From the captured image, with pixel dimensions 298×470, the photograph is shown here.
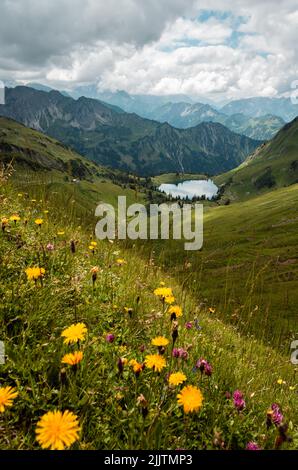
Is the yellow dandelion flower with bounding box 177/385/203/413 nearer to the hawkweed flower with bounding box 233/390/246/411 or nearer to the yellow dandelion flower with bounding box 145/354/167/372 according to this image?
the yellow dandelion flower with bounding box 145/354/167/372

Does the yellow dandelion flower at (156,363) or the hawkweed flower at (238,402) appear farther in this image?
the hawkweed flower at (238,402)

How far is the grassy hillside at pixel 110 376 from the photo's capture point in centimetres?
349

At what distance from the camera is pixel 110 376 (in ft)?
13.3

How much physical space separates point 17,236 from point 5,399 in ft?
14.6

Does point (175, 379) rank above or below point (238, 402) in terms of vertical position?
above

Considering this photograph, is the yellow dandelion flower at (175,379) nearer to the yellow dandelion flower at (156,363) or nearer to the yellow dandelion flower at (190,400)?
the yellow dandelion flower at (156,363)

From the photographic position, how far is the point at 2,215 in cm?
771

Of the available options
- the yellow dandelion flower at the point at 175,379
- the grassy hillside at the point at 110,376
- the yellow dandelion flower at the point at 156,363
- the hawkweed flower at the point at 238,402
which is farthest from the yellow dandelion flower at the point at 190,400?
the hawkweed flower at the point at 238,402

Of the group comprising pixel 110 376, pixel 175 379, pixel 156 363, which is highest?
pixel 156 363

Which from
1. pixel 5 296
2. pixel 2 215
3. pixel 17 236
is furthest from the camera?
pixel 2 215

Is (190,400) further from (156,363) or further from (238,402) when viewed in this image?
(238,402)

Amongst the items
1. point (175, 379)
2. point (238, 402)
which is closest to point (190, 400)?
point (175, 379)

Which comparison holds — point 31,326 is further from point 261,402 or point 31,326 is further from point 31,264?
point 261,402
